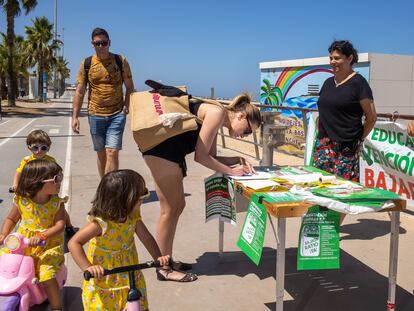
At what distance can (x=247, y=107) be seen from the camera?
336 cm

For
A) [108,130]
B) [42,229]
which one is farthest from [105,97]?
[42,229]

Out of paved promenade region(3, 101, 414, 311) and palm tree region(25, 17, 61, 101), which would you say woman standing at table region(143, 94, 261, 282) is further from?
palm tree region(25, 17, 61, 101)

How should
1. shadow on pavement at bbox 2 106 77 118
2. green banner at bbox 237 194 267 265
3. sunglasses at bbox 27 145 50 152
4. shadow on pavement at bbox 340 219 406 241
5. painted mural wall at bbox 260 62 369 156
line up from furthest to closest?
shadow on pavement at bbox 2 106 77 118 → painted mural wall at bbox 260 62 369 156 → shadow on pavement at bbox 340 219 406 241 → sunglasses at bbox 27 145 50 152 → green banner at bbox 237 194 267 265

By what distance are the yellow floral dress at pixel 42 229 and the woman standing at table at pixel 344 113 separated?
8.34 ft

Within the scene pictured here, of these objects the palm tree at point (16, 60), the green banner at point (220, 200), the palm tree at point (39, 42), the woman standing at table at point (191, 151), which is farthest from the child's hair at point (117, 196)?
the palm tree at point (39, 42)

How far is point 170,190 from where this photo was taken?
358 centimetres

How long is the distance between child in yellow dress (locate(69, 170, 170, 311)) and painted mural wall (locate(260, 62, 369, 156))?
9.98m

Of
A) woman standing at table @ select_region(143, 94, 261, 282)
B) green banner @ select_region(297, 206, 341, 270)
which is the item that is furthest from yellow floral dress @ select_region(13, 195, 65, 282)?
green banner @ select_region(297, 206, 341, 270)

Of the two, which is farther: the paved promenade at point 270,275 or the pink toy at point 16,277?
the paved promenade at point 270,275

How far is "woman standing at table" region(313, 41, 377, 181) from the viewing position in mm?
4152

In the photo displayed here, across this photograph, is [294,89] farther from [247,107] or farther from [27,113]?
[27,113]

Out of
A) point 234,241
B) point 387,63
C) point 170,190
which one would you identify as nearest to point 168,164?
point 170,190

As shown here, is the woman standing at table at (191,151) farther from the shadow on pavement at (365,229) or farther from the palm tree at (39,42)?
the palm tree at (39,42)

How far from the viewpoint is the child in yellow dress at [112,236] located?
8.26 ft
